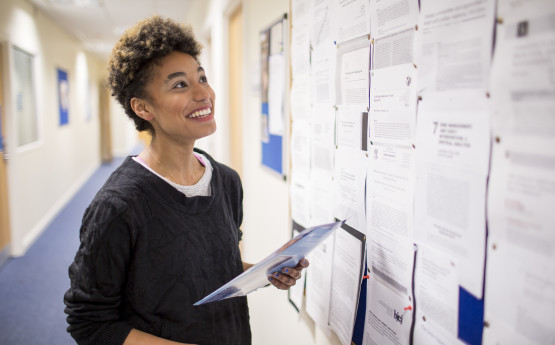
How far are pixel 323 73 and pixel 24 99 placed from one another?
4.65 metres

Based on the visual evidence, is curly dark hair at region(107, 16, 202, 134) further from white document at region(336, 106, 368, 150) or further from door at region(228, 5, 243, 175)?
door at region(228, 5, 243, 175)

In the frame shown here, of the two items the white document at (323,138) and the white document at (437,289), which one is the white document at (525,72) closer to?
the white document at (437,289)

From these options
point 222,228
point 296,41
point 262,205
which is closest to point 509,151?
point 222,228

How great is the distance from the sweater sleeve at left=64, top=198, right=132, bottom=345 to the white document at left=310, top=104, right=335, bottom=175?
0.63 metres

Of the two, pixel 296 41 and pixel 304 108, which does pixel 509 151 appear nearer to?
pixel 304 108

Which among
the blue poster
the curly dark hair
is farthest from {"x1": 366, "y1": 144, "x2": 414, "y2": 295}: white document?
the blue poster

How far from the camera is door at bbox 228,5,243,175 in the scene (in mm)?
2975

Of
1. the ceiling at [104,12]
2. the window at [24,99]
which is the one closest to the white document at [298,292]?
the ceiling at [104,12]

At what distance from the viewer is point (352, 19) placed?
1044 millimetres

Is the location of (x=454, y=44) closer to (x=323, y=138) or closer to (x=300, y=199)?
(x=323, y=138)

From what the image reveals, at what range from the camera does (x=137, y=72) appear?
110cm

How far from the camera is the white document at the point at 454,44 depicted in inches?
24.6

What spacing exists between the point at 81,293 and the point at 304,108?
93 cm

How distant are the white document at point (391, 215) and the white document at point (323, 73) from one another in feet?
1.04
